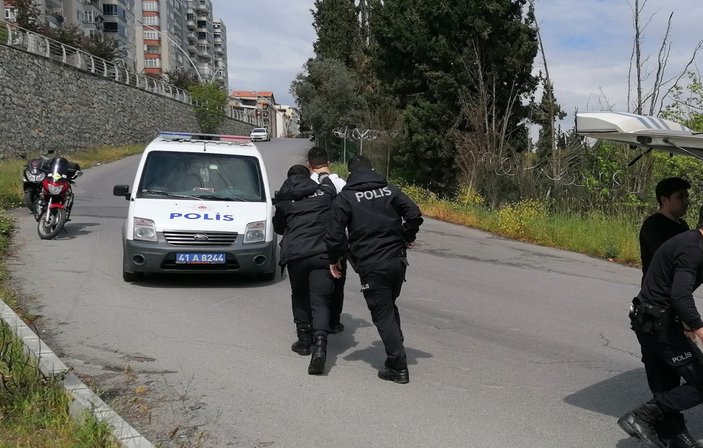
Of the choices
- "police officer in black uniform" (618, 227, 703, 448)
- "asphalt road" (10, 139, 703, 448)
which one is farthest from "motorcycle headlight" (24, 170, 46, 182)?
"police officer in black uniform" (618, 227, 703, 448)

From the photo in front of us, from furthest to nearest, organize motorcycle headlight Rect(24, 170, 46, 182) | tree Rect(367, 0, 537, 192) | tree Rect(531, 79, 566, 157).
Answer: tree Rect(367, 0, 537, 192) < tree Rect(531, 79, 566, 157) < motorcycle headlight Rect(24, 170, 46, 182)

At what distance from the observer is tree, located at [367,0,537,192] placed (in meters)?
20.5

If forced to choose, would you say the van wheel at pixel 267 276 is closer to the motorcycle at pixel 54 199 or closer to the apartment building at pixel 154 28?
the motorcycle at pixel 54 199

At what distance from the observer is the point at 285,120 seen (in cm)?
19788

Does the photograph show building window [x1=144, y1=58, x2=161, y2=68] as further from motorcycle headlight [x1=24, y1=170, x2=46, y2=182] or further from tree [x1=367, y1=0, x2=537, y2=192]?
motorcycle headlight [x1=24, y1=170, x2=46, y2=182]

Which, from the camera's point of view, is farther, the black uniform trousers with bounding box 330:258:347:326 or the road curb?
the black uniform trousers with bounding box 330:258:347:326

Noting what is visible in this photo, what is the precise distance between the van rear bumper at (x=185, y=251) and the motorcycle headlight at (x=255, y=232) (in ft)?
0.23

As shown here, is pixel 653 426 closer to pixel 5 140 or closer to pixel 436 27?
pixel 436 27

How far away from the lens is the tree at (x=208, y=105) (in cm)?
6394

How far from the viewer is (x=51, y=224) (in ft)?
40.6

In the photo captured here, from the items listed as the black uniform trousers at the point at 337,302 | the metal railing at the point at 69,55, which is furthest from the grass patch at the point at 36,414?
the metal railing at the point at 69,55

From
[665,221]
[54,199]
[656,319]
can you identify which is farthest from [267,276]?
[656,319]

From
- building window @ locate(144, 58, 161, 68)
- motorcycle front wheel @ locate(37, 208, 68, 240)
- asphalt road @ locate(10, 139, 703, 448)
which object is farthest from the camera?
building window @ locate(144, 58, 161, 68)

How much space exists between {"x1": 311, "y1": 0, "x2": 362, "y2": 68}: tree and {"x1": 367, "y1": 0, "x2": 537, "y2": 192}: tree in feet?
69.3
